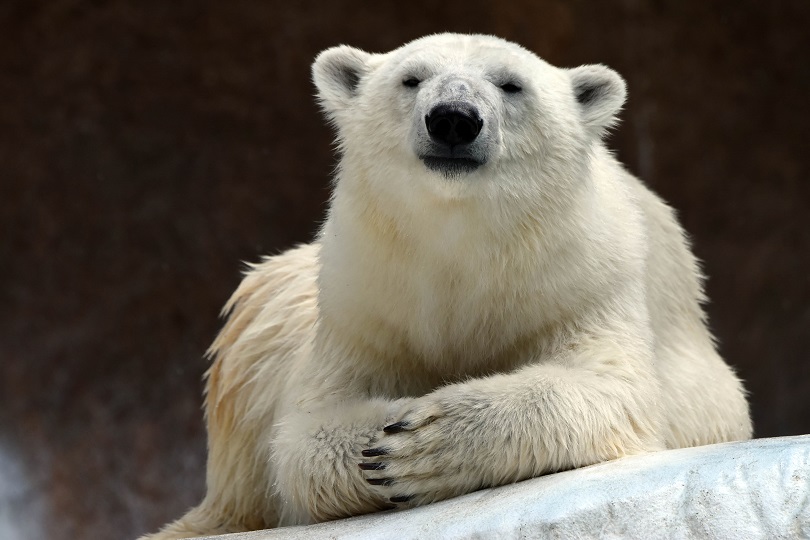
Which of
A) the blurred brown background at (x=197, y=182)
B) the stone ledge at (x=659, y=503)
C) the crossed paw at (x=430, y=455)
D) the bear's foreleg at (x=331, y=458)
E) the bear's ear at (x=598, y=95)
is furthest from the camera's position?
the blurred brown background at (x=197, y=182)

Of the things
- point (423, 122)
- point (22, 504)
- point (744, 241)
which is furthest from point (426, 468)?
point (744, 241)

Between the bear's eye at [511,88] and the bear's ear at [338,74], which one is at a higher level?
the bear's ear at [338,74]

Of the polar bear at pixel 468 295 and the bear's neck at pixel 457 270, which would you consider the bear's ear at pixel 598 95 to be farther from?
the bear's neck at pixel 457 270

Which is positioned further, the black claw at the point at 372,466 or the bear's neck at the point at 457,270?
the bear's neck at the point at 457,270

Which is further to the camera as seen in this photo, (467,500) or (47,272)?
(47,272)

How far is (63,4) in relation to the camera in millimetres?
5137

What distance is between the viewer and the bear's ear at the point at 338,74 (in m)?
2.89

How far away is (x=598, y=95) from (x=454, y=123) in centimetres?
62

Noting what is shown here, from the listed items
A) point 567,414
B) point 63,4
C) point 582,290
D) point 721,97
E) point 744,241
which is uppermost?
point 63,4

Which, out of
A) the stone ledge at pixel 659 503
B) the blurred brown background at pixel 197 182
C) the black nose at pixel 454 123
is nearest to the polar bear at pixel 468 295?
the black nose at pixel 454 123

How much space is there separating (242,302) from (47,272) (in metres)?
1.75

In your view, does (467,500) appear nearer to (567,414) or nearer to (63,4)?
(567,414)

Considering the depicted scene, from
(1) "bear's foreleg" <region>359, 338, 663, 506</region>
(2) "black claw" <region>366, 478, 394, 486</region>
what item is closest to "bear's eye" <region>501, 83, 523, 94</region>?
(1) "bear's foreleg" <region>359, 338, 663, 506</region>

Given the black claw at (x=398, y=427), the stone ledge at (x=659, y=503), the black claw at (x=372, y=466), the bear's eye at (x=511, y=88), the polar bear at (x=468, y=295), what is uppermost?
the bear's eye at (x=511, y=88)
